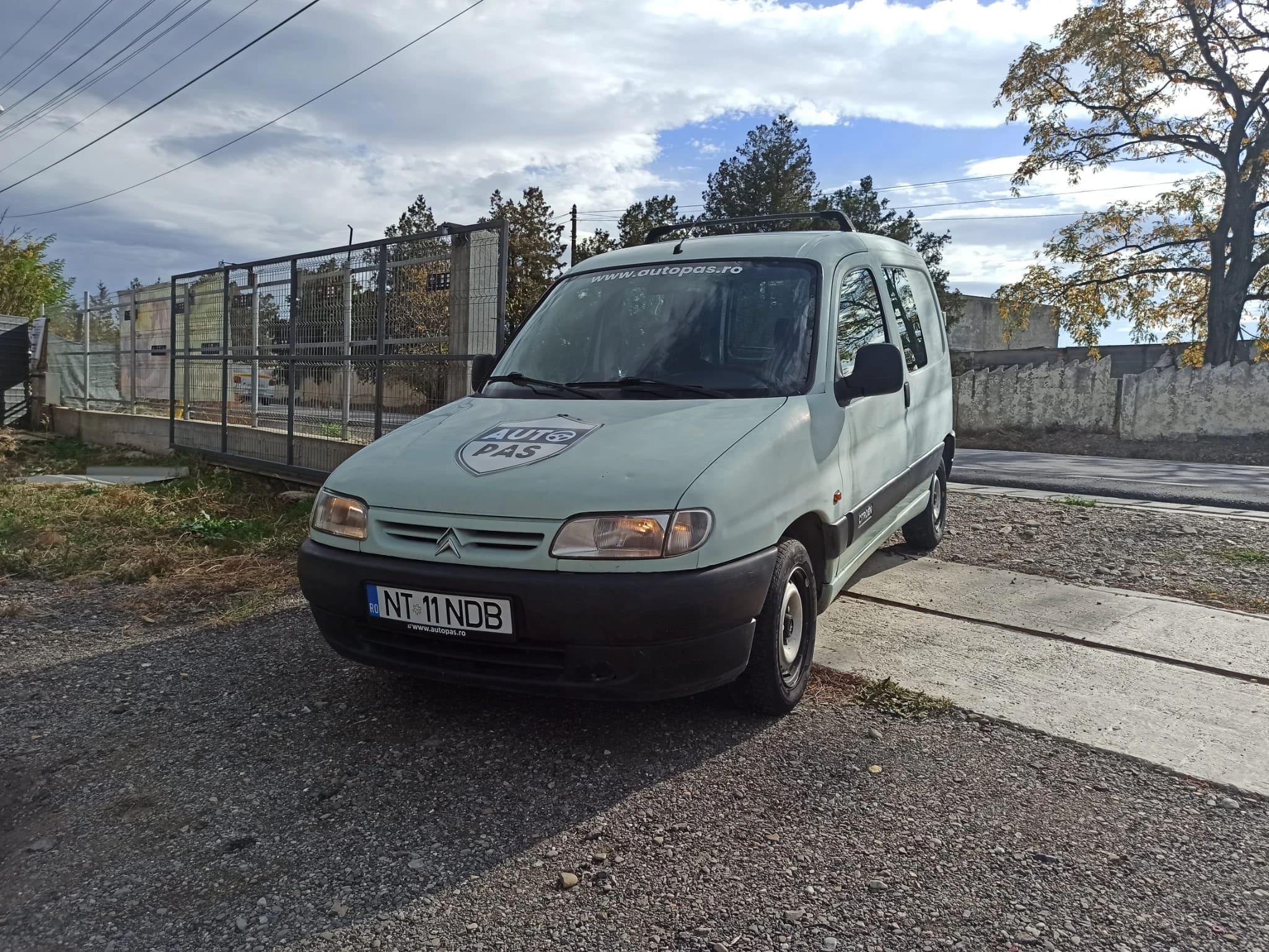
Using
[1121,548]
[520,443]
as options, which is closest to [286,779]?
[520,443]

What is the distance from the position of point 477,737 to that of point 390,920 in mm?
1053

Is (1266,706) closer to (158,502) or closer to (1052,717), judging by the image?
(1052,717)

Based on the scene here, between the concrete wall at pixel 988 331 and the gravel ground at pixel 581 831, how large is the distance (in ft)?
150

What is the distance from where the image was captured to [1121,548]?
20.7 ft

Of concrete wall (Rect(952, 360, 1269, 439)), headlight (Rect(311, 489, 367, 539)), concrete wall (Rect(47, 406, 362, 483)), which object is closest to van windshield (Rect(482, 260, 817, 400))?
headlight (Rect(311, 489, 367, 539))

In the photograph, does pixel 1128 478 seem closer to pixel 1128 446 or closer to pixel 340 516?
pixel 1128 446

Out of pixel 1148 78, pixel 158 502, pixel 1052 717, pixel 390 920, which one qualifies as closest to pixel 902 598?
pixel 1052 717

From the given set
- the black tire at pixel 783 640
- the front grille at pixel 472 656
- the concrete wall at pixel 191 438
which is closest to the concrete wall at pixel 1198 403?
the concrete wall at pixel 191 438

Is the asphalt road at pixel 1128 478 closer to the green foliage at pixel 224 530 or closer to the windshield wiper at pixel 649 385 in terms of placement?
the windshield wiper at pixel 649 385

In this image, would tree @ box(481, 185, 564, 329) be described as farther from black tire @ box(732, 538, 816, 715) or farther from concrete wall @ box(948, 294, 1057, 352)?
black tire @ box(732, 538, 816, 715)

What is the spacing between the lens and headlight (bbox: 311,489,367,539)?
126 inches

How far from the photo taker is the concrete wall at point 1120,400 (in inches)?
679

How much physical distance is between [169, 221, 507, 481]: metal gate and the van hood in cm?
320

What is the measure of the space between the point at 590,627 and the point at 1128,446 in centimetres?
1728
